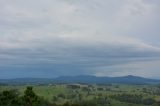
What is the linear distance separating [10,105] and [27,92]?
13750 mm

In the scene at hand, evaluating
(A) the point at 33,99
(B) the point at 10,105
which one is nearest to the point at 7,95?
(B) the point at 10,105

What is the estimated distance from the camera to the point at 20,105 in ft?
421

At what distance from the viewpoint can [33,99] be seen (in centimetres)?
11094

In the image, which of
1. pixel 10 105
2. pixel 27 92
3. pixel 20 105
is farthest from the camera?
pixel 20 105

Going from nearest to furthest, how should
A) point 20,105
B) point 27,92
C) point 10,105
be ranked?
1. point 27,92
2. point 10,105
3. point 20,105

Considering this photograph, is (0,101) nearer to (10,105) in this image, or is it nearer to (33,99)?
(10,105)

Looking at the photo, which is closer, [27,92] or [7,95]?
[27,92]

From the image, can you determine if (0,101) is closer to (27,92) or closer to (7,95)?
(7,95)

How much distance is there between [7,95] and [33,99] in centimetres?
1508

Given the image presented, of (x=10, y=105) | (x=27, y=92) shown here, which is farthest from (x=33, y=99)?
(x=10, y=105)

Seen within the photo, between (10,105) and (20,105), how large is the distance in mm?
9294

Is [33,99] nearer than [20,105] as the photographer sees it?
Yes

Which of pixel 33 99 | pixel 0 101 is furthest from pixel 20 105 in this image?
pixel 33 99

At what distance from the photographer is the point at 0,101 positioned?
123938 millimetres
